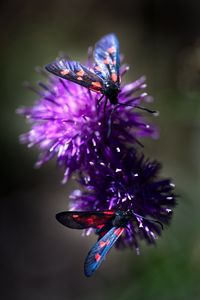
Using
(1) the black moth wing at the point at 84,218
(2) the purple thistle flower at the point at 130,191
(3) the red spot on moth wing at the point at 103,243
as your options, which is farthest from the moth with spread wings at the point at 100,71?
(3) the red spot on moth wing at the point at 103,243

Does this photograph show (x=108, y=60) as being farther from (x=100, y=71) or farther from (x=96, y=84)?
(x=96, y=84)

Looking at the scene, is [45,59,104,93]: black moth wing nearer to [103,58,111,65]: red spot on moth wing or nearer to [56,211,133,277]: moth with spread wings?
[103,58,111,65]: red spot on moth wing

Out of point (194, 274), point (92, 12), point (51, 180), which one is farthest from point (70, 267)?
point (92, 12)

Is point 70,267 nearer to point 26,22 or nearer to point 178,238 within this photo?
point 178,238

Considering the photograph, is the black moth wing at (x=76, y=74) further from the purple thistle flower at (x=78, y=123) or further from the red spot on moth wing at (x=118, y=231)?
the red spot on moth wing at (x=118, y=231)

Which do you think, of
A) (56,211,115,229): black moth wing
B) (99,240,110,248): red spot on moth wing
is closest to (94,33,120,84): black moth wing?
(56,211,115,229): black moth wing

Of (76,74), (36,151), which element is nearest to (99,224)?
(76,74)
